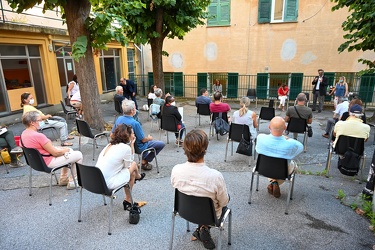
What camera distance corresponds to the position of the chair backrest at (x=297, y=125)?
A: 5613mm

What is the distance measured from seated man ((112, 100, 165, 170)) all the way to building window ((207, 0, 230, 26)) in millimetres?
10759

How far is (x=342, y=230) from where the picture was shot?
299 centimetres

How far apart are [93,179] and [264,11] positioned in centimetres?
1271

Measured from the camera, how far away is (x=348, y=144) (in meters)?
4.08

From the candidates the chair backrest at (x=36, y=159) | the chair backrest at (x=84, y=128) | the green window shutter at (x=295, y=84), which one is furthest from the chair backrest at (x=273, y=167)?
the green window shutter at (x=295, y=84)

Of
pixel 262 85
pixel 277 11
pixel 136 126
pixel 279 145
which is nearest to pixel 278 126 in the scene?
pixel 279 145

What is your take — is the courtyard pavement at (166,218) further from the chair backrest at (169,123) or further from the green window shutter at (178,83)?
the green window shutter at (178,83)

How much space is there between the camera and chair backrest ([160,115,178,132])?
5.75 meters

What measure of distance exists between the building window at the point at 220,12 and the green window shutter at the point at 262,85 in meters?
3.39

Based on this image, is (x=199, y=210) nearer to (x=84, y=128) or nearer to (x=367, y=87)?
(x=84, y=128)

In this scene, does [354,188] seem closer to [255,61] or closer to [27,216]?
[27,216]

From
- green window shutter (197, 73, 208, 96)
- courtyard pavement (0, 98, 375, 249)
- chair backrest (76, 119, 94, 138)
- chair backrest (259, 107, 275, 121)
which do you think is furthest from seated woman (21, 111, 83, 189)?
green window shutter (197, 73, 208, 96)

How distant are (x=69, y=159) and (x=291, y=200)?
3.36 m

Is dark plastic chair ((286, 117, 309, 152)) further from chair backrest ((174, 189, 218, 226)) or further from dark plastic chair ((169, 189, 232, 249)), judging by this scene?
chair backrest ((174, 189, 218, 226))
